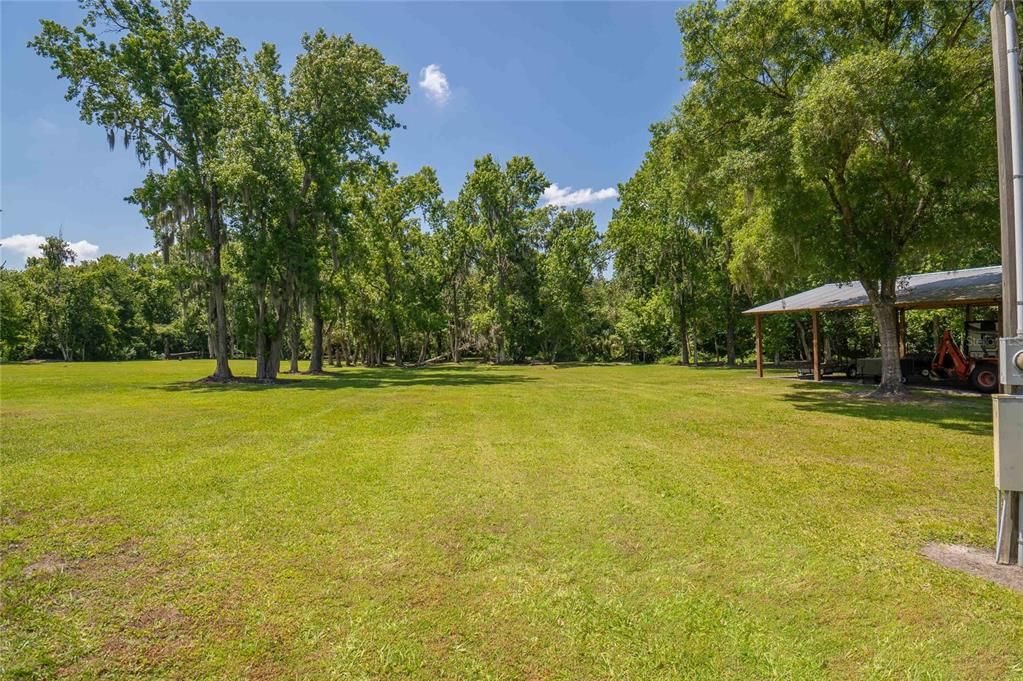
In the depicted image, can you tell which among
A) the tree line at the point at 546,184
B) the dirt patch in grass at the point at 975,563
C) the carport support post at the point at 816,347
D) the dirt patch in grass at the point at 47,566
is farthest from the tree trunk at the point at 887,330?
the dirt patch in grass at the point at 47,566

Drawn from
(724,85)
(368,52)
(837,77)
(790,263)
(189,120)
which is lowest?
(790,263)

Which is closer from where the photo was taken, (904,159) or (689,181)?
(904,159)

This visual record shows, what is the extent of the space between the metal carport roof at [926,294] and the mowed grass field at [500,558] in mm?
7664

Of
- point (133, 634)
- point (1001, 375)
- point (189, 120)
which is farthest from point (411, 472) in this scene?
point (189, 120)

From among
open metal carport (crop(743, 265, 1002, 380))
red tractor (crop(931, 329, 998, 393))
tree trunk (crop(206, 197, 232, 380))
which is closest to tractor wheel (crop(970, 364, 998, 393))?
red tractor (crop(931, 329, 998, 393))

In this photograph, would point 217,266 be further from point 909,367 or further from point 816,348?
point 909,367

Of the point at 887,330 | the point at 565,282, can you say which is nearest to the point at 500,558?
the point at 887,330

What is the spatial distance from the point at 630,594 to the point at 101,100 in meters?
25.2

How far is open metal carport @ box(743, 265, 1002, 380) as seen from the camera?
1416 centimetres

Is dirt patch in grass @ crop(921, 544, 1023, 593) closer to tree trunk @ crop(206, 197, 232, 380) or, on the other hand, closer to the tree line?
the tree line

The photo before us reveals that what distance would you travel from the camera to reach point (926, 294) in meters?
15.8

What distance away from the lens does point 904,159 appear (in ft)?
38.9

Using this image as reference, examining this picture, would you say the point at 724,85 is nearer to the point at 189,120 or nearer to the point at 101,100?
the point at 189,120

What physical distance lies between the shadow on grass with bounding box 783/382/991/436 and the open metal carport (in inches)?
101
